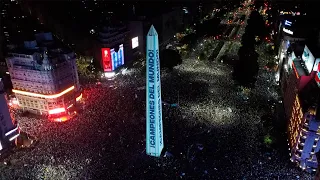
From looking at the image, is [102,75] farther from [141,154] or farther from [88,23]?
[141,154]

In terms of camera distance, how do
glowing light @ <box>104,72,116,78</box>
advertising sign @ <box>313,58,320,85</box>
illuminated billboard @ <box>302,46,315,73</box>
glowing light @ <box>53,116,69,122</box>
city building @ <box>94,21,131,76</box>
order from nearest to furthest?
advertising sign @ <box>313,58,320,85</box>
illuminated billboard @ <box>302,46,315,73</box>
glowing light @ <box>53,116,69,122</box>
city building @ <box>94,21,131,76</box>
glowing light @ <box>104,72,116,78</box>

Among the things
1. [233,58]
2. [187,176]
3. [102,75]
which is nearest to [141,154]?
[187,176]

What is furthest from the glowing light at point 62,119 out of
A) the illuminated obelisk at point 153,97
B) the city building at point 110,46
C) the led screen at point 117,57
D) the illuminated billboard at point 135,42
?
the illuminated billboard at point 135,42

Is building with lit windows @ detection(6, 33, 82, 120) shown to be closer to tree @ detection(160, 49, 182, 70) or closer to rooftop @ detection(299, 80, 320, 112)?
tree @ detection(160, 49, 182, 70)


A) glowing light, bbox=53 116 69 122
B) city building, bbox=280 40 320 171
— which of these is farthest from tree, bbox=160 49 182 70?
glowing light, bbox=53 116 69 122

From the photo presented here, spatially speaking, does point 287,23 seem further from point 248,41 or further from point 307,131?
point 307,131

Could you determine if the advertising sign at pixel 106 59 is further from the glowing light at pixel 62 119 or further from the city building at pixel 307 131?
the city building at pixel 307 131
